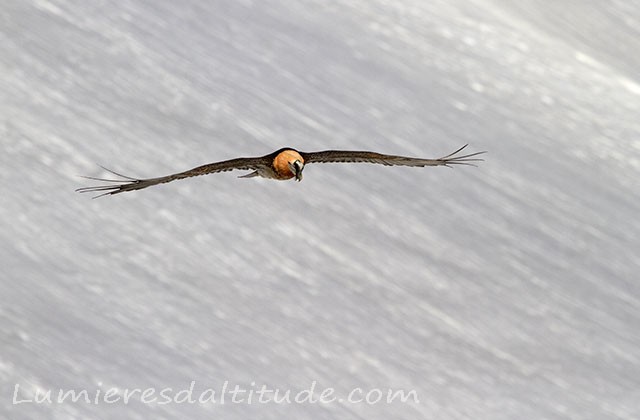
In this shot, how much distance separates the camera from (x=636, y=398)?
753cm

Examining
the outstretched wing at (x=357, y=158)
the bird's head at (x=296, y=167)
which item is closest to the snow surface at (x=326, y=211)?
the outstretched wing at (x=357, y=158)

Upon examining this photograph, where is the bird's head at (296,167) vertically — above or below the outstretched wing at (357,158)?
below

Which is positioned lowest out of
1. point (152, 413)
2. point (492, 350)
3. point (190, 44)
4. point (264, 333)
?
point (152, 413)

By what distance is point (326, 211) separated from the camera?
8.52 m

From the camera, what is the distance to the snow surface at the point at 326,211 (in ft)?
23.4

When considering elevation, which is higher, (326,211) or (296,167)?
(296,167)

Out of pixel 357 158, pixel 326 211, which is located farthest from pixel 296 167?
pixel 326 211

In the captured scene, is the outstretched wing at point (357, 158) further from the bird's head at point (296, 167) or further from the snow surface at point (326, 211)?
the snow surface at point (326, 211)

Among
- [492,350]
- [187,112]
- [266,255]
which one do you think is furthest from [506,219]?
[187,112]

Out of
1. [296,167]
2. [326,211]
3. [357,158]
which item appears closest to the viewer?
[296,167]

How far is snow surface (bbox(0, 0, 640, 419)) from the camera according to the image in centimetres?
714

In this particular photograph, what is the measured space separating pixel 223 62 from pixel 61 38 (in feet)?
4.03

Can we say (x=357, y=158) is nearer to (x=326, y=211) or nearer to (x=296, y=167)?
(x=296, y=167)

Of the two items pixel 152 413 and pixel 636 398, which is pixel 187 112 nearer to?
pixel 152 413
